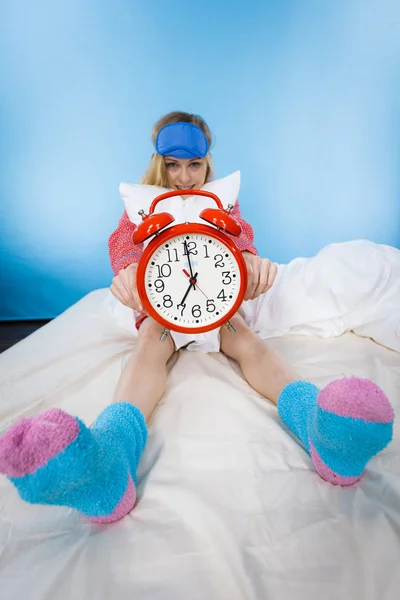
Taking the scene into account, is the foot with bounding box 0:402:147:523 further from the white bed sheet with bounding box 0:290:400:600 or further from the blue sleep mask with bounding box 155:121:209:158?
the blue sleep mask with bounding box 155:121:209:158

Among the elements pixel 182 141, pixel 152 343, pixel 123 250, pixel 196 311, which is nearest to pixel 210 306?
pixel 196 311

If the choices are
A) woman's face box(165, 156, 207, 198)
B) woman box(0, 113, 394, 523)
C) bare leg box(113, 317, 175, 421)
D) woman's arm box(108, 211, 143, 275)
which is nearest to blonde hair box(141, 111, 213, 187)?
woman's face box(165, 156, 207, 198)

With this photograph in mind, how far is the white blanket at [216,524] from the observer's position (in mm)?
505

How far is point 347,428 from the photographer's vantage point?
1.80 ft

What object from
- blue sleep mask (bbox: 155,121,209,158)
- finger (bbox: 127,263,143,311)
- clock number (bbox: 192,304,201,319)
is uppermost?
blue sleep mask (bbox: 155,121,209,158)

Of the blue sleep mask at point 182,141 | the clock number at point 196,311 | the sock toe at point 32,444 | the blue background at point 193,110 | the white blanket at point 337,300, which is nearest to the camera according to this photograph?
the sock toe at point 32,444

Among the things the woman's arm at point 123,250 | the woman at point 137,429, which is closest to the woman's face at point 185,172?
the woman's arm at point 123,250

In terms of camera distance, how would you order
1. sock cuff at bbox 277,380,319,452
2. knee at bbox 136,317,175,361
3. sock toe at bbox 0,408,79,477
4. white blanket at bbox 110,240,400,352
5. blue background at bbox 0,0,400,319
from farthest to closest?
1. blue background at bbox 0,0,400,319
2. white blanket at bbox 110,240,400,352
3. knee at bbox 136,317,175,361
4. sock cuff at bbox 277,380,319,452
5. sock toe at bbox 0,408,79,477

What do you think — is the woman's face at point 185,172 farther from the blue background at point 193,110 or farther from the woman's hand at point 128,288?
the blue background at point 193,110

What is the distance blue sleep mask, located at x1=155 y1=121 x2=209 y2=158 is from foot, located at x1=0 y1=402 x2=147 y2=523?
2.75 feet

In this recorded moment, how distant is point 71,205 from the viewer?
7.98 feet

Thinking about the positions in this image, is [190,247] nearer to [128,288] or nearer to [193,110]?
[128,288]

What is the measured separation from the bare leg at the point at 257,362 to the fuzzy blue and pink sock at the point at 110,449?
7.7 inches

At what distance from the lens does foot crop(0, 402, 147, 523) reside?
1.58ft
